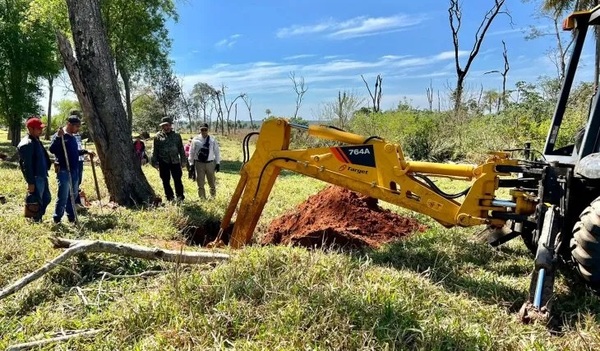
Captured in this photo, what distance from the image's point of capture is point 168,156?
29.9 ft

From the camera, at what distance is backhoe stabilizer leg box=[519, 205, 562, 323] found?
356 centimetres

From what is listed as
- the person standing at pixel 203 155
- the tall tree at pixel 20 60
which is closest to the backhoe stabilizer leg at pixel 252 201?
the person standing at pixel 203 155

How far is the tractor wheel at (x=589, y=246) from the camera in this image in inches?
146

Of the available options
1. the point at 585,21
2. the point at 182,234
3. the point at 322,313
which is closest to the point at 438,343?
the point at 322,313

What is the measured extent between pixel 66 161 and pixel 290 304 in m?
4.97

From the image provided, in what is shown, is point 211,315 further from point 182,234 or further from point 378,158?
point 182,234

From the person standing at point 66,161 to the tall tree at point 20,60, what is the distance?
737 inches

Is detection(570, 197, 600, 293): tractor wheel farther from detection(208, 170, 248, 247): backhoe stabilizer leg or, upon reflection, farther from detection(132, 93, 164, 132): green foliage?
detection(132, 93, 164, 132): green foliage

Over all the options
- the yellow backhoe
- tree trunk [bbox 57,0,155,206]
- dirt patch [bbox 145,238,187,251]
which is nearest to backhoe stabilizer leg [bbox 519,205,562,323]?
the yellow backhoe

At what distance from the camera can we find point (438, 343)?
3090mm

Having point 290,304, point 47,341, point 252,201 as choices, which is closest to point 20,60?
point 252,201

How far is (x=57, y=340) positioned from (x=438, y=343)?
2.50 m

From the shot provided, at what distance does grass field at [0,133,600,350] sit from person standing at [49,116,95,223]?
1.68 meters

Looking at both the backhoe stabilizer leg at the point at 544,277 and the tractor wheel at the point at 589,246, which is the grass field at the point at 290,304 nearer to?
the backhoe stabilizer leg at the point at 544,277
